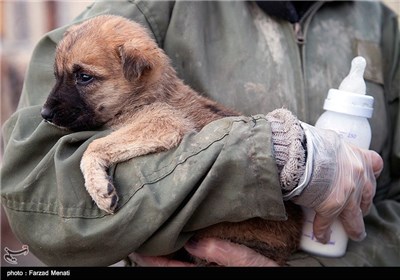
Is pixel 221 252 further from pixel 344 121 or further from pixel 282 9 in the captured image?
pixel 282 9

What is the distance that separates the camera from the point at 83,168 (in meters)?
2.44

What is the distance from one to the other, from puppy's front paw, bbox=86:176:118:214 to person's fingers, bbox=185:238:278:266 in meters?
0.52

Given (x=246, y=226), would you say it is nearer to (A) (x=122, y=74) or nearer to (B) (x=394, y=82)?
(A) (x=122, y=74)

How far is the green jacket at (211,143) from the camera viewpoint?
7.65 ft

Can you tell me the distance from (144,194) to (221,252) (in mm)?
558

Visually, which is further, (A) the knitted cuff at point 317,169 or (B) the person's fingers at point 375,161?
(B) the person's fingers at point 375,161

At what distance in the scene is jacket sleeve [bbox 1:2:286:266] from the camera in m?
2.31

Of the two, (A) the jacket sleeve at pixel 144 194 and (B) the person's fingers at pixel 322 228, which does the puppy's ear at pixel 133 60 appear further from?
(B) the person's fingers at pixel 322 228

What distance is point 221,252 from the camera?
2662mm

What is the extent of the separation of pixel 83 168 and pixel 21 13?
5775 millimetres

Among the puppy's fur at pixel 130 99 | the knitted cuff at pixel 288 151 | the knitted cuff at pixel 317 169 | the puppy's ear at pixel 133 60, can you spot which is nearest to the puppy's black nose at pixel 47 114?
the puppy's fur at pixel 130 99

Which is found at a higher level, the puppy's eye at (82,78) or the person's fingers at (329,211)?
the puppy's eye at (82,78)

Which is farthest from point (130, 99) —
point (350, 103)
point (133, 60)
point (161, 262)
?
point (350, 103)
